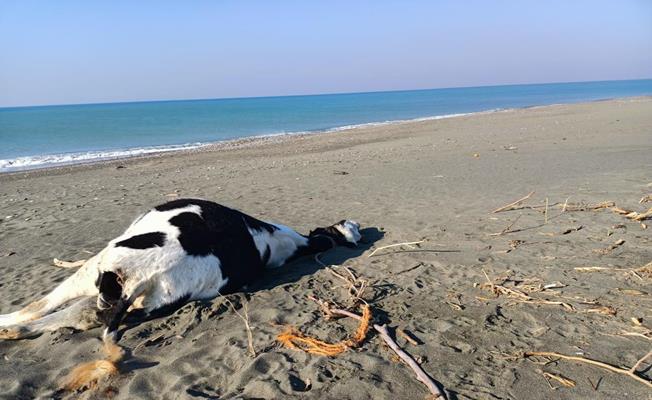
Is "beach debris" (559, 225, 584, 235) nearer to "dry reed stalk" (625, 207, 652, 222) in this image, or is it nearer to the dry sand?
the dry sand

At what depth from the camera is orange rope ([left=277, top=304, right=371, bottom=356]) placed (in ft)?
11.8

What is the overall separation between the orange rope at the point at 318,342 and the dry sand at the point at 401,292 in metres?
0.07

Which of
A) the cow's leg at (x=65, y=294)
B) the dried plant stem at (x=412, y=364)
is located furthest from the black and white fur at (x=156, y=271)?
the dried plant stem at (x=412, y=364)

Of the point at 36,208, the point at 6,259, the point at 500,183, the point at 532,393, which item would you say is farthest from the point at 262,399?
the point at 36,208

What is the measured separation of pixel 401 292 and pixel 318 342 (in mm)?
1276

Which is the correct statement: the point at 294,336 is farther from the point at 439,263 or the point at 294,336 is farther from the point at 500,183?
the point at 500,183

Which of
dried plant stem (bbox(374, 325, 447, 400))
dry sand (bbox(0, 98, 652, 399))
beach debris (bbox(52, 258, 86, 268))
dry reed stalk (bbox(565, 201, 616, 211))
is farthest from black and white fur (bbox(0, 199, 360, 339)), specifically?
dry reed stalk (bbox(565, 201, 616, 211))

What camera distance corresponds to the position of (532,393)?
3.08 metres

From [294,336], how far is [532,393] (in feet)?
5.40

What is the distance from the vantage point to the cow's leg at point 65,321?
4.03 m

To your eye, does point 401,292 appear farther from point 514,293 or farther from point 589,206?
point 589,206

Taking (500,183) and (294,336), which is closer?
(294,336)

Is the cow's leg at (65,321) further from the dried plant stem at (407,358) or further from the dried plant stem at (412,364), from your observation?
the dried plant stem at (412,364)

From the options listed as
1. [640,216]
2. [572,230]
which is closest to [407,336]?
[572,230]
